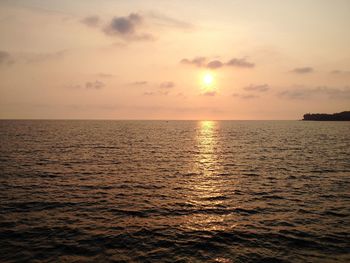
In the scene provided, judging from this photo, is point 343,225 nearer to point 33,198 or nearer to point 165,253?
point 165,253

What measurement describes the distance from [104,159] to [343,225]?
41.1 m

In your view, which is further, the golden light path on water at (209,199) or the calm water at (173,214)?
the golden light path on water at (209,199)

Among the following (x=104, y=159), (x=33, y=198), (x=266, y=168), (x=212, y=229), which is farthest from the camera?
(x=104, y=159)

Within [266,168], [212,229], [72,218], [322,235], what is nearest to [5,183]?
[72,218]

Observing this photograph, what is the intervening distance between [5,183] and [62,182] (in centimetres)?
613

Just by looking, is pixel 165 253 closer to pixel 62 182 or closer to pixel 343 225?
pixel 343 225

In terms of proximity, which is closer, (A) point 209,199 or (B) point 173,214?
(B) point 173,214

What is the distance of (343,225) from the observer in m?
21.5

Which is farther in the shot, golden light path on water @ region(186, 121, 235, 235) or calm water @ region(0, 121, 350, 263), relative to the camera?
golden light path on water @ region(186, 121, 235, 235)

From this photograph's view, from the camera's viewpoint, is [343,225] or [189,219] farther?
[189,219]

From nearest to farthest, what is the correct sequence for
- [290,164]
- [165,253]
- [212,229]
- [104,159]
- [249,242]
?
1. [165,253]
2. [249,242]
3. [212,229]
4. [290,164]
5. [104,159]

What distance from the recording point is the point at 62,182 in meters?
34.2

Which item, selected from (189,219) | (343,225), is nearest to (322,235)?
(343,225)

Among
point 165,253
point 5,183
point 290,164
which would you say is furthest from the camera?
point 290,164
